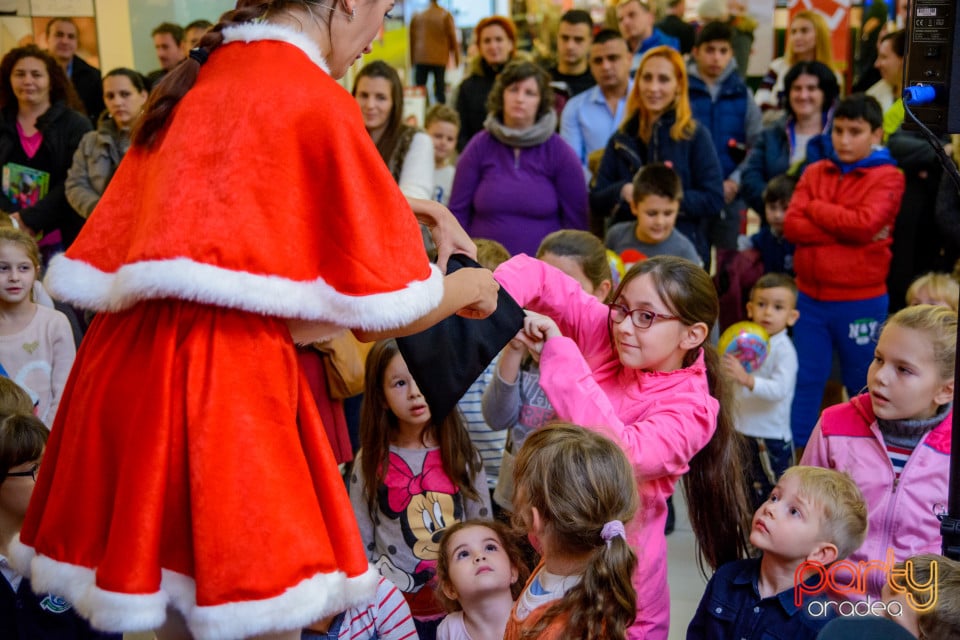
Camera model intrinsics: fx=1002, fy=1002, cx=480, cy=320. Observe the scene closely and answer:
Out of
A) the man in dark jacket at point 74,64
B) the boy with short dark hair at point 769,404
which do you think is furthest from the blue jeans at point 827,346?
the man in dark jacket at point 74,64

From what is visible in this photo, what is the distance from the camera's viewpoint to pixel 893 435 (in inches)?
88.9

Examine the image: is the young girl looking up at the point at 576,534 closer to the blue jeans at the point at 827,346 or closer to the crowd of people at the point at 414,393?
the crowd of people at the point at 414,393

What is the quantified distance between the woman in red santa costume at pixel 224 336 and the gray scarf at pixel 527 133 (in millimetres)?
2765

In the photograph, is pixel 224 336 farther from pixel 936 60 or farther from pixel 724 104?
pixel 724 104

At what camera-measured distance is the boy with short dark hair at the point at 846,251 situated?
406 centimetres

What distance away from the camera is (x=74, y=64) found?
5684 mm

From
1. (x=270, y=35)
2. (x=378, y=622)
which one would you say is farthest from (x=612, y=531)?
(x=270, y=35)

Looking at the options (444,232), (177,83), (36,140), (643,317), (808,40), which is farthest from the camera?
(808,40)

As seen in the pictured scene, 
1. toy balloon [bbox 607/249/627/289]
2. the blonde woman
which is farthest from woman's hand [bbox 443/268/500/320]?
the blonde woman

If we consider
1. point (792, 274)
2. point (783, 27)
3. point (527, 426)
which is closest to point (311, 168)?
point (527, 426)

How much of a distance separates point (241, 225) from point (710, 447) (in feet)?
4.10

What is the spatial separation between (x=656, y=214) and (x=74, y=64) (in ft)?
11.7

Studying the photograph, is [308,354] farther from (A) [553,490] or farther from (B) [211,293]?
(B) [211,293]

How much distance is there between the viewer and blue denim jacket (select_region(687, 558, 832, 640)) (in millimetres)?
1914
